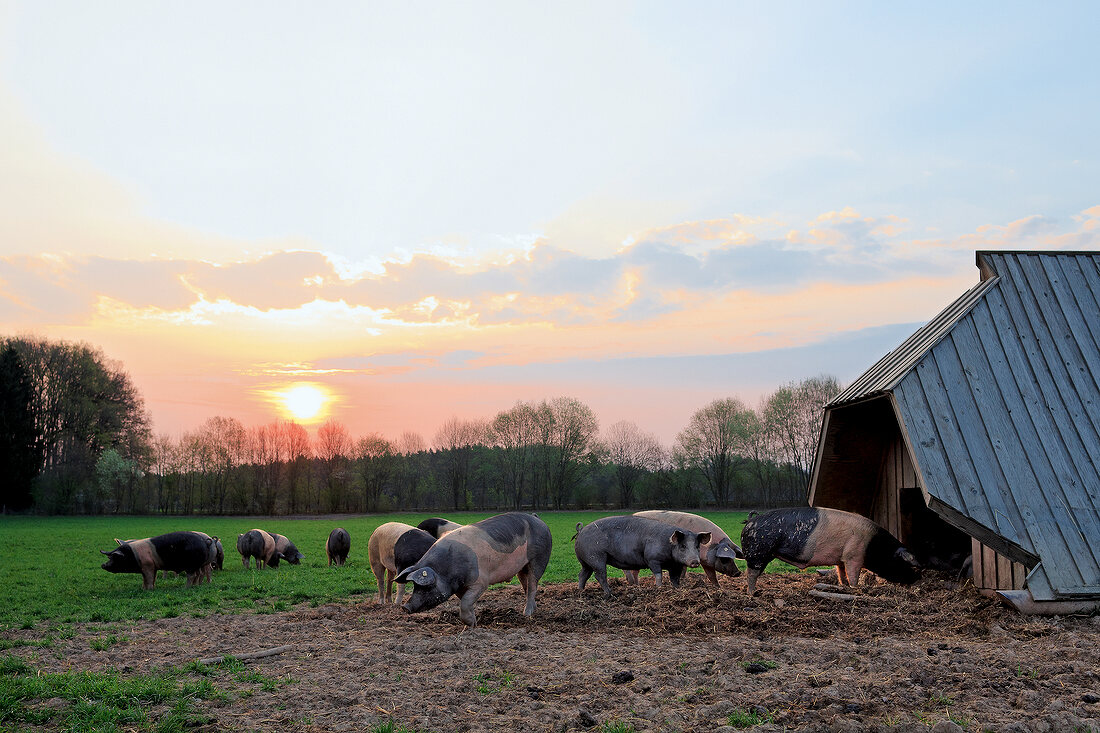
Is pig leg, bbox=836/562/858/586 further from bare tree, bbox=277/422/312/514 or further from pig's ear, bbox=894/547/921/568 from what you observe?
bare tree, bbox=277/422/312/514

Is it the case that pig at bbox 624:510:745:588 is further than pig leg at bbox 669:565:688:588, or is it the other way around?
pig at bbox 624:510:745:588

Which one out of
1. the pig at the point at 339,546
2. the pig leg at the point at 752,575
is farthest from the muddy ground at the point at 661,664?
the pig at the point at 339,546

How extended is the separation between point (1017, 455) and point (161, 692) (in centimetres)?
1120

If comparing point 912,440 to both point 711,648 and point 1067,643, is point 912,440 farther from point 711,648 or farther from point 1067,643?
point 711,648

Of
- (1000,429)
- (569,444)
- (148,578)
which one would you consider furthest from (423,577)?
(569,444)

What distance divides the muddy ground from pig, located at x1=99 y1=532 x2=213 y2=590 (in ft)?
14.8

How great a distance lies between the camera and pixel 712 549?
12117 millimetres

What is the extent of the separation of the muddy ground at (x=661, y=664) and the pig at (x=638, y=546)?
576mm

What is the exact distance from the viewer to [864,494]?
47.6ft

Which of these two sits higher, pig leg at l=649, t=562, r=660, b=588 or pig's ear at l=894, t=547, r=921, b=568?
pig's ear at l=894, t=547, r=921, b=568

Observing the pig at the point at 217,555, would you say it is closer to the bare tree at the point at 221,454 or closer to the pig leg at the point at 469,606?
the pig leg at the point at 469,606

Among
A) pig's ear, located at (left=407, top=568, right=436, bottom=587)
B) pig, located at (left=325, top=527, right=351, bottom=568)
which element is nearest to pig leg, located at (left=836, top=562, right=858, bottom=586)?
pig's ear, located at (left=407, top=568, right=436, bottom=587)

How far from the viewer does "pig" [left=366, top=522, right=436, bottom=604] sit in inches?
452

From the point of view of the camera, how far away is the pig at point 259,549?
63.9ft
